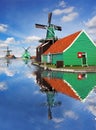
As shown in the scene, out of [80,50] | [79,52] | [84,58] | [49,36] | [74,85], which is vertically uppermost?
[49,36]

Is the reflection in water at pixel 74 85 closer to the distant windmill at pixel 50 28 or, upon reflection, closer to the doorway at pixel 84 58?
the doorway at pixel 84 58

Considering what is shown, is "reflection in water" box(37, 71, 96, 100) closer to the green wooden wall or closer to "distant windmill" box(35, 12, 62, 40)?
the green wooden wall

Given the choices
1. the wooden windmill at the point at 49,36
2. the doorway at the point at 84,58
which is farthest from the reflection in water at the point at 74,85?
the wooden windmill at the point at 49,36

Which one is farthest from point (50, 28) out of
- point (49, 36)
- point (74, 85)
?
point (74, 85)

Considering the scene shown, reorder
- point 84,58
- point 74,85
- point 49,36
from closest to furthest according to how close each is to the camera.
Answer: point 74,85
point 84,58
point 49,36

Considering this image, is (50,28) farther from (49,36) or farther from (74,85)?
(74,85)

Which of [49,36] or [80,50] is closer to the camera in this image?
[80,50]

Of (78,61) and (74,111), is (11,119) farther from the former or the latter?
(78,61)

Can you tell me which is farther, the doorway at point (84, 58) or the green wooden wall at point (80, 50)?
the doorway at point (84, 58)

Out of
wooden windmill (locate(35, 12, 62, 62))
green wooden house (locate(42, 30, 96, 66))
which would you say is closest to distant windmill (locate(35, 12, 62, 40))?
wooden windmill (locate(35, 12, 62, 62))

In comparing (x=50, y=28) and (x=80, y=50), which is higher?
(x=50, y=28)

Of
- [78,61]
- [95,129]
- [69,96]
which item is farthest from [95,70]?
[95,129]

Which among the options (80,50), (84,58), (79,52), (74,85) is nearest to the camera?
(74,85)

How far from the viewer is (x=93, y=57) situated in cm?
4053
